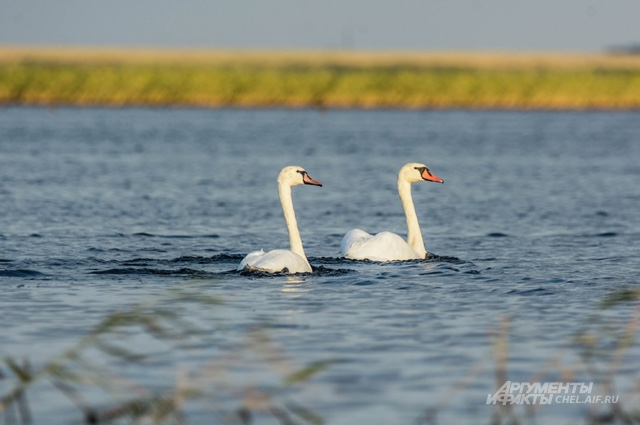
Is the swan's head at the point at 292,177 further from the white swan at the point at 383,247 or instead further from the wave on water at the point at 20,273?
the wave on water at the point at 20,273

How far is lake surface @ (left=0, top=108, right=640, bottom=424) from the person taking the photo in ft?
25.7

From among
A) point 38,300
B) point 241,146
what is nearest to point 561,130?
point 241,146

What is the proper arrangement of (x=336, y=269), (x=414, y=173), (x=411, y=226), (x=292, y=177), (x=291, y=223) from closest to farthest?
(x=336, y=269), (x=291, y=223), (x=292, y=177), (x=411, y=226), (x=414, y=173)

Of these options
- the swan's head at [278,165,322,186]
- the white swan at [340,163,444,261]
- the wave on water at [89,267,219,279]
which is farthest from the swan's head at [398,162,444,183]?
the wave on water at [89,267,219,279]

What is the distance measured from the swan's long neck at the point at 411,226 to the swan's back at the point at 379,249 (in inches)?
17.8

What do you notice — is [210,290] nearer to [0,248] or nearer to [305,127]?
[0,248]

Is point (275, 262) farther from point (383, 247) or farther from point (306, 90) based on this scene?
point (306, 90)

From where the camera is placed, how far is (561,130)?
48.2m

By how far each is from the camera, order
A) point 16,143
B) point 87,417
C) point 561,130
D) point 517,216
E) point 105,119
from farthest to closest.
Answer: point 105,119, point 561,130, point 16,143, point 517,216, point 87,417

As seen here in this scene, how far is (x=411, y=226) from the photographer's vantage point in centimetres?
1502

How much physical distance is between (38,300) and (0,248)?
400 cm

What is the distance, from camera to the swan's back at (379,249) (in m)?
13.6

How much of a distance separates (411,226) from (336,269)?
2205 millimetres

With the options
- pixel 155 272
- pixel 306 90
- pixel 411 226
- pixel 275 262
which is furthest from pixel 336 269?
pixel 306 90
